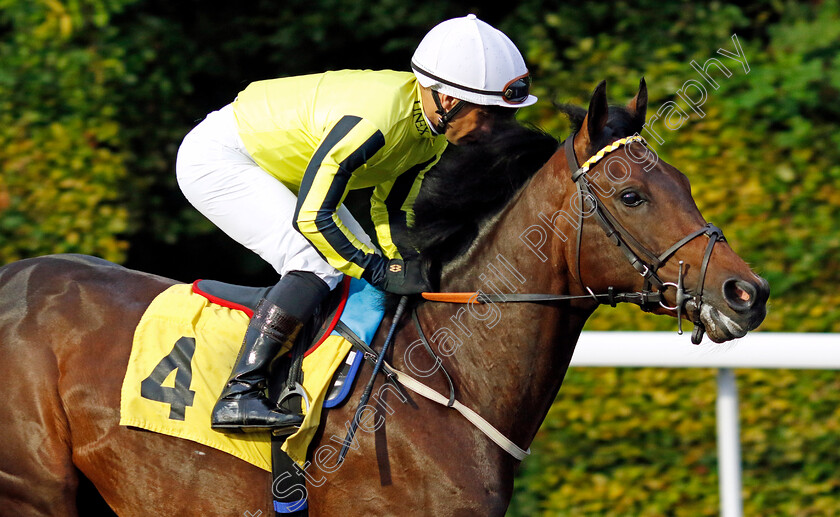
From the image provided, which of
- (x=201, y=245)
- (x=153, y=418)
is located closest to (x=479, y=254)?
(x=153, y=418)

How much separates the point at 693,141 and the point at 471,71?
1.90m

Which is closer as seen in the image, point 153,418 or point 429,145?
point 153,418

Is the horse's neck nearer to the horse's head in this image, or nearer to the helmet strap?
the horse's head

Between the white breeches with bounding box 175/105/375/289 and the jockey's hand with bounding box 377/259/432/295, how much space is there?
18 cm

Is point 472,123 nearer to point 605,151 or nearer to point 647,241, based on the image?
point 605,151

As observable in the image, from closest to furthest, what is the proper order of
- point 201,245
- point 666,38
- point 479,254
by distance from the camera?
1. point 479,254
2. point 666,38
3. point 201,245

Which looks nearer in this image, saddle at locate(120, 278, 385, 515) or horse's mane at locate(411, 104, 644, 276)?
saddle at locate(120, 278, 385, 515)

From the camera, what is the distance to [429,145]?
328cm

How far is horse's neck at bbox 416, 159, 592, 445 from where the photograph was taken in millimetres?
2926

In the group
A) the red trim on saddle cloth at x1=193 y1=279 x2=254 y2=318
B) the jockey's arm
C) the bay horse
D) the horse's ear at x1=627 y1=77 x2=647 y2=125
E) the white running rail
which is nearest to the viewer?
the bay horse

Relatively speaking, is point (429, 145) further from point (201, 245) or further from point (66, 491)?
point (201, 245)

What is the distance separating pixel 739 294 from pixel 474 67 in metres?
1.07

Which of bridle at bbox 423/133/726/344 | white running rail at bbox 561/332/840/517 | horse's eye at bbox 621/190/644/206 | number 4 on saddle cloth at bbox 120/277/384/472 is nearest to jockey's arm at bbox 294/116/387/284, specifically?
number 4 on saddle cloth at bbox 120/277/384/472

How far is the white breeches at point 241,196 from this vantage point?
3.05 meters
